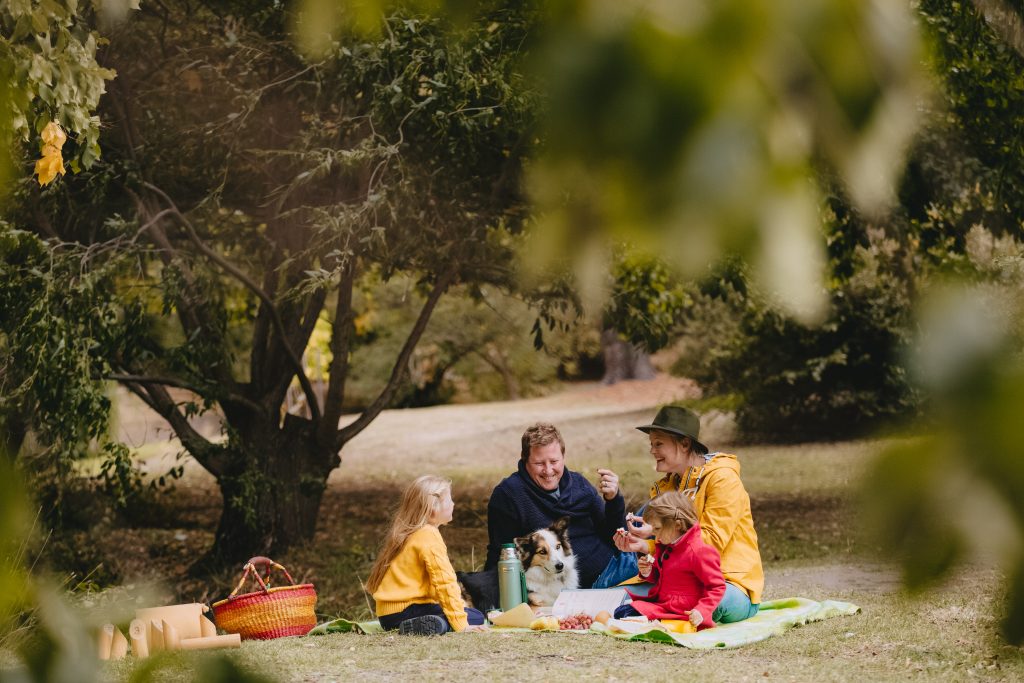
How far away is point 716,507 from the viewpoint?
6.44 m

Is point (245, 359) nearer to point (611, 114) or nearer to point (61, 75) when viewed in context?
point (61, 75)

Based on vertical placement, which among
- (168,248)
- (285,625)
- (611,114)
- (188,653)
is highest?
(168,248)

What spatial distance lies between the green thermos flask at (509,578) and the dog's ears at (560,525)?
0.37 m

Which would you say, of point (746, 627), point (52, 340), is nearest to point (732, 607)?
point (746, 627)

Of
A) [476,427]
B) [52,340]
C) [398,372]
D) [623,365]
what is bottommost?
[476,427]

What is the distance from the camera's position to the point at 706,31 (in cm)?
44

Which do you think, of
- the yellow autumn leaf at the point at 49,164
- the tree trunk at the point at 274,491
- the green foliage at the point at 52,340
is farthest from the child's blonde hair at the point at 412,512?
the tree trunk at the point at 274,491

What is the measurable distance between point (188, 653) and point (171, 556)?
38.7 ft

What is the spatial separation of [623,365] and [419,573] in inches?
1032

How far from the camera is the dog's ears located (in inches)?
280

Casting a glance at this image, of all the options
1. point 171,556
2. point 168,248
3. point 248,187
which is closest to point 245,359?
point 171,556

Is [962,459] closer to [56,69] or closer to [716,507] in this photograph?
[56,69]

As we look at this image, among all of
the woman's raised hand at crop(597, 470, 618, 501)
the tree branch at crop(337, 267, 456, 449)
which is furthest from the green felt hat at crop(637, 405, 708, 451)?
the tree branch at crop(337, 267, 456, 449)

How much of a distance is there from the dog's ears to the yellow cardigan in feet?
2.86
